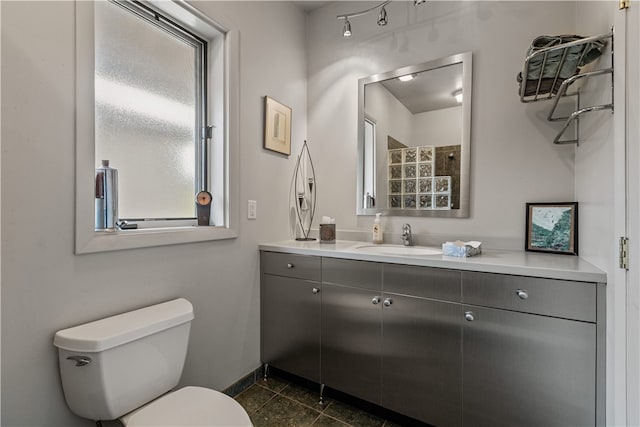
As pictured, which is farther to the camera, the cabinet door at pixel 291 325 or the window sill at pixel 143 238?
the cabinet door at pixel 291 325

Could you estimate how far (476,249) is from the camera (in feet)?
4.81

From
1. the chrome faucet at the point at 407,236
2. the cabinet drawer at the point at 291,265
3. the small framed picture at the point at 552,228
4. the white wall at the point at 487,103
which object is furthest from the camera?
the chrome faucet at the point at 407,236

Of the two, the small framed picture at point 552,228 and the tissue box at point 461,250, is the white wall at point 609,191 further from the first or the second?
the tissue box at point 461,250

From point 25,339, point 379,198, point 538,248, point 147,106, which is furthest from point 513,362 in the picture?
point 147,106

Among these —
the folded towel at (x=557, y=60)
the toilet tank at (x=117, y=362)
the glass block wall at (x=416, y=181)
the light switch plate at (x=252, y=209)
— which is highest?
the folded towel at (x=557, y=60)

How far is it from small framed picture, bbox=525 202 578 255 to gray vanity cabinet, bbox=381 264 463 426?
0.60 metres

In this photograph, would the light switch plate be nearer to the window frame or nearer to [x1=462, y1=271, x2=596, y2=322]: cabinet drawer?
the window frame

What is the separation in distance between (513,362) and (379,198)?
119 cm

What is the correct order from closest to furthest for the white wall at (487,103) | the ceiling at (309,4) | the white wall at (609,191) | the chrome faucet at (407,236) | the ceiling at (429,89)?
the white wall at (609,191) → the white wall at (487,103) → the ceiling at (429,89) → the chrome faucet at (407,236) → the ceiling at (309,4)

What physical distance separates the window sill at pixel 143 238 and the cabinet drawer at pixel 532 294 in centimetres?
126

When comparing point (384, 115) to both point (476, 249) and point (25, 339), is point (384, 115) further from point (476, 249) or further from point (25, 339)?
point (25, 339)

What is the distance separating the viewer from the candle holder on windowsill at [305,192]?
2312 millimetres

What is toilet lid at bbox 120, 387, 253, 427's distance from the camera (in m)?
0.99

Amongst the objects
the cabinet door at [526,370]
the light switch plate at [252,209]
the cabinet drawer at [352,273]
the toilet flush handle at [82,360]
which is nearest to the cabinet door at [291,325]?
the cabinet drawer at [352,273]
